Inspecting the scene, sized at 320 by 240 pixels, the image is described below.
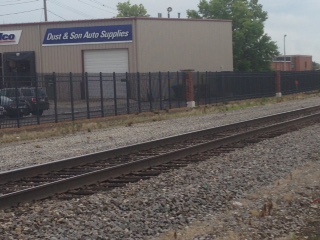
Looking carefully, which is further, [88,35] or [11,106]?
[88,35]

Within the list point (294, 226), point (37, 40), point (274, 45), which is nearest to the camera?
point (294, 226)

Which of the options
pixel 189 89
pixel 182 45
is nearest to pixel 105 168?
pixel 189 89

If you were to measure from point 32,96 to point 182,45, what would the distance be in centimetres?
3605

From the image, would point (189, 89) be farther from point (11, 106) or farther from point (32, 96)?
point (11, 106)

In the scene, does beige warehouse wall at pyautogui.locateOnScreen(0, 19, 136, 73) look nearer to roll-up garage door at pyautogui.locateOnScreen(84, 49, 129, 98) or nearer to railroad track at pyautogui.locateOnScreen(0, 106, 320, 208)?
roll-up garage door at pyautogui.locateOnScreen(84, 49, 129, 98)

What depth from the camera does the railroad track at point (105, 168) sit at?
38.0 ft

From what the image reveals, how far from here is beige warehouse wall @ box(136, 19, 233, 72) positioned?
60769mm

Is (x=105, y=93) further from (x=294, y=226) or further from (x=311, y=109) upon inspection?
(x=294, y=226)

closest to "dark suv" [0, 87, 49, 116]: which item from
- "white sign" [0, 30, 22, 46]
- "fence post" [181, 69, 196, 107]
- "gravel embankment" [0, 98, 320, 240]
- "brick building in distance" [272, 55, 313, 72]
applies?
"gravel embankment" [0, 98, 320, 240]

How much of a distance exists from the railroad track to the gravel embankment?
44 centimetres

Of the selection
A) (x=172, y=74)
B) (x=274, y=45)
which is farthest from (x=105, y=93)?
(x=274, y=45)

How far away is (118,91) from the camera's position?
37.1 meters

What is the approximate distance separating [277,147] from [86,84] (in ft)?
54.6

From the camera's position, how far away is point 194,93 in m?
46.6
